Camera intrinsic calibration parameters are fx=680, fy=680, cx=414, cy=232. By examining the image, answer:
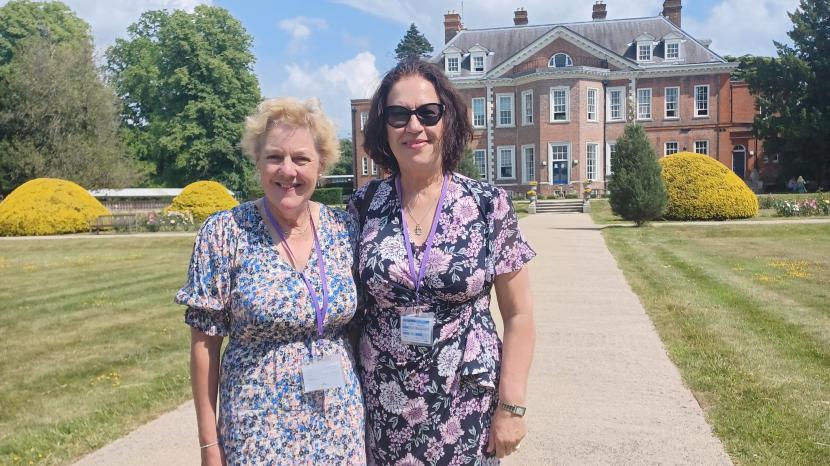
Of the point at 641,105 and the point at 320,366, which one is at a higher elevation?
the point at 641,105

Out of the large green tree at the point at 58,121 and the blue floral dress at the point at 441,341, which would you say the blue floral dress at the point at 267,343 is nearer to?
the blue floral dress at the point at 441,341

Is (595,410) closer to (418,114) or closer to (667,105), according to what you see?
(418,114)

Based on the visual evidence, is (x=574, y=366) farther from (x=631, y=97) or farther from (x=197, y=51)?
(x=197, y=51)

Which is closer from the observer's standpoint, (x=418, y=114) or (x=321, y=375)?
(x=321, y=375)

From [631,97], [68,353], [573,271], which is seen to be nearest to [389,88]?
[68,353]

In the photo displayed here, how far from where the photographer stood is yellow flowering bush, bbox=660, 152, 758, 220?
22344 millimetres

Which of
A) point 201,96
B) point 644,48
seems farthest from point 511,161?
point 201,96

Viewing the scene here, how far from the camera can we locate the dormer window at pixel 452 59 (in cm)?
4662

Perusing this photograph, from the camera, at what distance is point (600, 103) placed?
1715 inches

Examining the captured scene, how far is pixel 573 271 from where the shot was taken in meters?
11.9

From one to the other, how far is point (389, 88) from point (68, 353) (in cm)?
629

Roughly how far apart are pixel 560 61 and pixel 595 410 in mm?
41470

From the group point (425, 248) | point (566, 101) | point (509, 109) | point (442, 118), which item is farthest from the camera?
point (509, 109)

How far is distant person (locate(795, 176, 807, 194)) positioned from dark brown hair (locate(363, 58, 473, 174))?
130 feet
